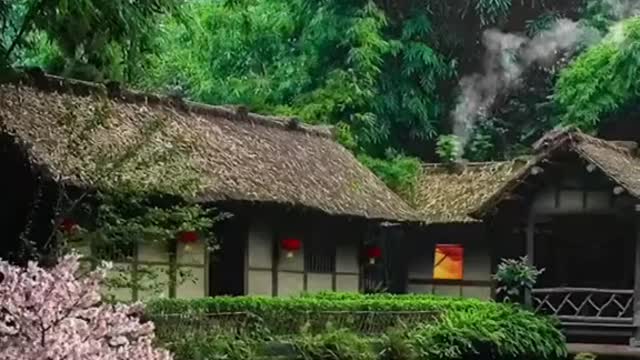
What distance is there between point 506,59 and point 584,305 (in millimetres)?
14711

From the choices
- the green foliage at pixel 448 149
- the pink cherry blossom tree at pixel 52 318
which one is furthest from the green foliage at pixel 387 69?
the pink cherry blossom tree at pixel 52 318

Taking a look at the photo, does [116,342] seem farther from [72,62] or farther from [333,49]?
[333,49]

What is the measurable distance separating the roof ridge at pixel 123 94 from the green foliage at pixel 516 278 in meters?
5.24

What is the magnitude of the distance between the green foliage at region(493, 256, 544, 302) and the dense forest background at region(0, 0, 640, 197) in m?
5.87

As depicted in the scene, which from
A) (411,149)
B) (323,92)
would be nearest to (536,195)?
(323,92)

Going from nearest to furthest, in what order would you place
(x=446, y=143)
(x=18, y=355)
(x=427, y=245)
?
(x=18, y=355)
(x=427, y=245)
(x=446, y=143)

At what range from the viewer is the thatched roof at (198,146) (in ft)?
52.9

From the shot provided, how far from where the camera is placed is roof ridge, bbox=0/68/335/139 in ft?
60.0

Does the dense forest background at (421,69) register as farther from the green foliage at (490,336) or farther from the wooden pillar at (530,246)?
the green foliage at (490,336)

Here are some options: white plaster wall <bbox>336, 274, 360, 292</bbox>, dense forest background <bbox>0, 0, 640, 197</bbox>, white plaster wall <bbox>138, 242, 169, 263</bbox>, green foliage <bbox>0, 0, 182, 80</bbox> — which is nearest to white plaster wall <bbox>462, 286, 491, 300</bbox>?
dense forest background <bbox>0, 0, 640, 197</bbox>

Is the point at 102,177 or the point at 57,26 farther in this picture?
the point at 57,26

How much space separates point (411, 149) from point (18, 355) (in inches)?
995

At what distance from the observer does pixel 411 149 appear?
34.7m

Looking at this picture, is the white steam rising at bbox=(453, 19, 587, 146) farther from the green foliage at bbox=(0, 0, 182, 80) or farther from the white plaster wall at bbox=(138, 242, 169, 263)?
the green foliage at bbox=(0, 0, 182, 80)
